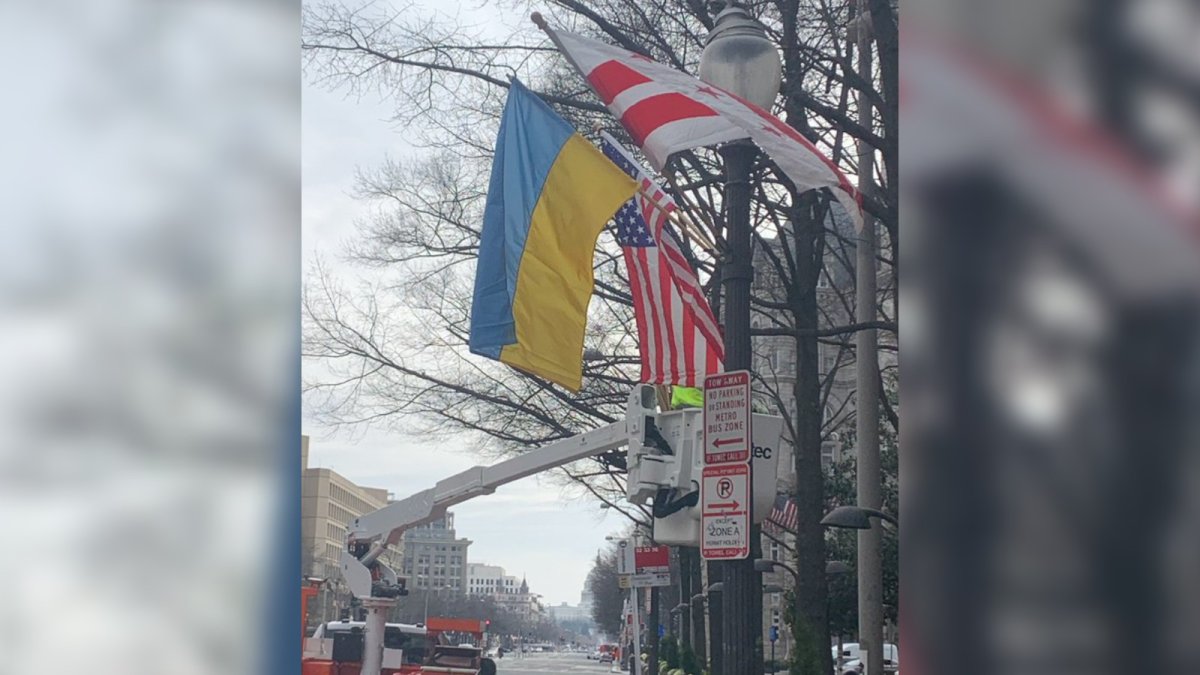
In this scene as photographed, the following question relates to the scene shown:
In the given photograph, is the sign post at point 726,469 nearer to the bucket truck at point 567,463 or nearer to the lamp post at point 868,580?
the bucket truck at point 567,463

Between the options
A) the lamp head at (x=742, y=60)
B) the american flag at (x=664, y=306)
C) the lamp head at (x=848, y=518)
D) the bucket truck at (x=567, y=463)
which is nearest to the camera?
the lamp head at (x=742, y=60)

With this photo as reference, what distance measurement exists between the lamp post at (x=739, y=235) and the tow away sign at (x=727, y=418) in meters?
0.45

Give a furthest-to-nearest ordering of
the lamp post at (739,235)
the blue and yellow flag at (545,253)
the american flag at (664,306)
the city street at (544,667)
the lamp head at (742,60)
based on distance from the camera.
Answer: the city street at (544,667) < the american flag at (664,306) < the blue and yellow flag at (545,253) < the lamp head at (742,60) < the lamp post at (739,235)

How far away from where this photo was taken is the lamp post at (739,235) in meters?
6.80

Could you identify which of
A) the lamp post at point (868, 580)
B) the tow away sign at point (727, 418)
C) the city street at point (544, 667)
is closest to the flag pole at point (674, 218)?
the tow away sign at point (727, 418)

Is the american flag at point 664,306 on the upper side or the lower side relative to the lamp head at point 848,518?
upper

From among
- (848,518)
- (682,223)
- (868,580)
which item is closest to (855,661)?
(868,580)

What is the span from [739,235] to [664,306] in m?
1.67

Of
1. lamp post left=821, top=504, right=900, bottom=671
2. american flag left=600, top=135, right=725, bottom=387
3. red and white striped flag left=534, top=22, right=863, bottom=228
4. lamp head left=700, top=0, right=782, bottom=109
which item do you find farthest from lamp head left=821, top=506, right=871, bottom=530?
lamp head left=700, top=0, right=782, bottom=109

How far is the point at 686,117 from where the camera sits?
7371 mm

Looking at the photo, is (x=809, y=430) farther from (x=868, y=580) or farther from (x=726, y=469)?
(x=726, y=469)

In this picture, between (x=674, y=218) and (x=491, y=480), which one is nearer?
(x=674, y=218)
